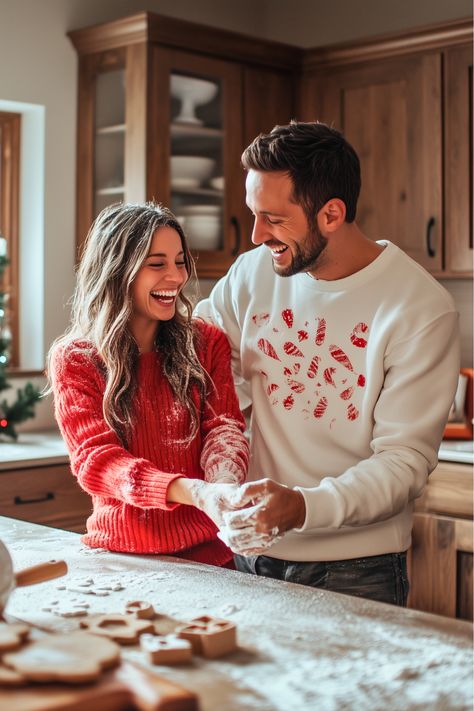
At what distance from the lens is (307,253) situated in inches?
76.0

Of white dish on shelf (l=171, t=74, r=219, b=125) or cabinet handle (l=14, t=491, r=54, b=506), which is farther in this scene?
white dish on shelf (l=171, t=74, r=219, b=125)

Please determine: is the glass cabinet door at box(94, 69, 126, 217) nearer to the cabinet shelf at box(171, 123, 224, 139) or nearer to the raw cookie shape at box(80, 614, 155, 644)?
the cabinet shelf at box(171, 123, 224, 139)

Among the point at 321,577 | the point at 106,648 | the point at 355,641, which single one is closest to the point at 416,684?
the point at 355,641

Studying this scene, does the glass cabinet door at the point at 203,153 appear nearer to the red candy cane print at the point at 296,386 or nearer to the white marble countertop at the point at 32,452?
the white marble countertop at the point at 32,452

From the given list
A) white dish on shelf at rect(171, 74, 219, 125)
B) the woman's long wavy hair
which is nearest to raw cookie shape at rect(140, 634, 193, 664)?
the woman's long wavy hair

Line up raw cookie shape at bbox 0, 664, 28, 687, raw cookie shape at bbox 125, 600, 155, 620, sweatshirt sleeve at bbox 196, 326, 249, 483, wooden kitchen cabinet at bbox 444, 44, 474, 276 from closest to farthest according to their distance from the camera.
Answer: raw cookie shape at bbox 0, 664, 28, 687 < raw cookie shape at bbox 125, 600, 155, 620 < sweatshirt sleeve at bbox 196, 326, 249, 483 < wooden kitchen cabinet at bbox 444, 44, 474, 276

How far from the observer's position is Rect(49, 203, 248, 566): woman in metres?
1.75

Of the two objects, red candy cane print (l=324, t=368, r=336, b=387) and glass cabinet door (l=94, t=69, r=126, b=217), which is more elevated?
glass cabinet door (l=94, t=69, r=126, b=217)

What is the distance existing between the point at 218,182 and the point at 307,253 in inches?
76.6

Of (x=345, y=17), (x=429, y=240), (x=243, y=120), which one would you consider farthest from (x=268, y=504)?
(x=345, y=17)

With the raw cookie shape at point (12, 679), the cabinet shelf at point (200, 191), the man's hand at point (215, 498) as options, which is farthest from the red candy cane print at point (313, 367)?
the cabinet shelf at point (200, 191)

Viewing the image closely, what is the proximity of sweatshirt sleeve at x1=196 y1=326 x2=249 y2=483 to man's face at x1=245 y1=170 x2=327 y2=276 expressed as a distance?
21 cm

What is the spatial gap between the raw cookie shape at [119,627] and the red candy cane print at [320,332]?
779mm

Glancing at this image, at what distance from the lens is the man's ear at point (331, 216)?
1.94m
